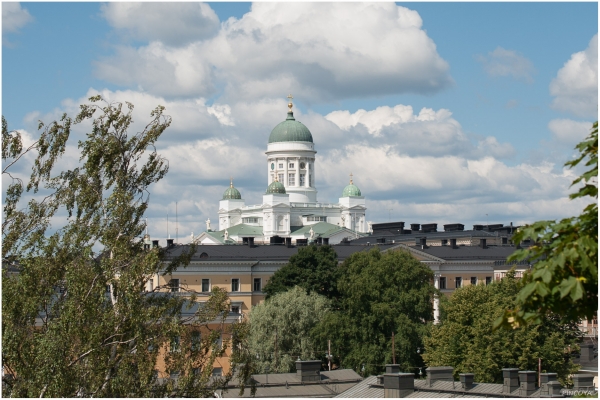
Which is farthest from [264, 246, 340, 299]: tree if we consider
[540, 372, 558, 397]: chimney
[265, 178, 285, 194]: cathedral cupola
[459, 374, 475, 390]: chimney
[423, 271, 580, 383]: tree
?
[265, 178, 285, 194]: cathedral cupola

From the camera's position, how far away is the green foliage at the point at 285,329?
67.1m

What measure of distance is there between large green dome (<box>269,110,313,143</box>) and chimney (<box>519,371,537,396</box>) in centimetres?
14334

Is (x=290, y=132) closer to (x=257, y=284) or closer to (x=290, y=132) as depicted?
(x=290, y=132)

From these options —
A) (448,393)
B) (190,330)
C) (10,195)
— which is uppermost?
(10,195)

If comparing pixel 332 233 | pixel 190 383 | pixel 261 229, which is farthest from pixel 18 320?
pixel 261 229

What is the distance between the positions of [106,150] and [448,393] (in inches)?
631

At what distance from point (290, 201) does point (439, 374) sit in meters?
133

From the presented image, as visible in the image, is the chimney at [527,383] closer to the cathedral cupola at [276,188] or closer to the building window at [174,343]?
the building window at [174,343]

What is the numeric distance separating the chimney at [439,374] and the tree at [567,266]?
107ft

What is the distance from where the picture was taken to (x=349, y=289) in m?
70.5

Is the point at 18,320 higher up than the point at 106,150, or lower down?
lower down

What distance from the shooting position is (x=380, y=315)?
221 feet

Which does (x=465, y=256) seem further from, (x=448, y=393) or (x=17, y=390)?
(x=17, y=390)

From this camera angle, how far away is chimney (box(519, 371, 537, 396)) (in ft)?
132
